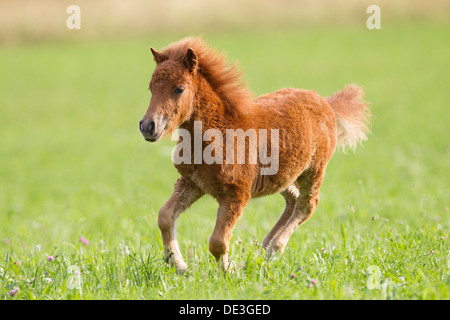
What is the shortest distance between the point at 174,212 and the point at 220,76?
3.23 ft

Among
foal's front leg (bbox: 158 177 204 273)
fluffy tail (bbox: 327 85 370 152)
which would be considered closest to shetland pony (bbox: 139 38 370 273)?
foal's front leg (bbox: 158 177 204 273)

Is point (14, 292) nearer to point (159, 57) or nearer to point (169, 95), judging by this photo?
point (169, 95)

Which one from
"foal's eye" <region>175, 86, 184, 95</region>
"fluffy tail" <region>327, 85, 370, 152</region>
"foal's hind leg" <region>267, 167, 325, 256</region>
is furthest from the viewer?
"fluffy tail" <region>327, 85, 370, 152</region>

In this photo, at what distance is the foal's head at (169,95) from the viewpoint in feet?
11.2

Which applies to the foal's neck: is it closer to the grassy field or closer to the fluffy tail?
the grassy field

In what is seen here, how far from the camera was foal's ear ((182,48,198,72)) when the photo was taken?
3.60 meters

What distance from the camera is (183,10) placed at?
3538 centimetres

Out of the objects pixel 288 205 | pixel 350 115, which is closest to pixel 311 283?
pixel 288 205

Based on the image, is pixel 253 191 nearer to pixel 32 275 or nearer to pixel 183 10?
pixel 32 275

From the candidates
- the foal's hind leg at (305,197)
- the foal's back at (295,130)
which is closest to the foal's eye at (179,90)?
the foal's back at (295,130)

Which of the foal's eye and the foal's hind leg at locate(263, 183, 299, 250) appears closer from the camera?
the foal's eye

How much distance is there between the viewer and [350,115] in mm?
4859

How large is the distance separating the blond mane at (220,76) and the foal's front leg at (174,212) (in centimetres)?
61

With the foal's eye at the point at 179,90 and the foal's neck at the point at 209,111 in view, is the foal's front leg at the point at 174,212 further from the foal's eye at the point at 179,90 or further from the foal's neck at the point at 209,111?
the foal's eye at the point at 179,90
